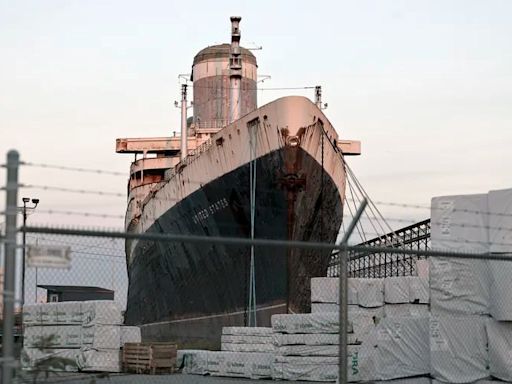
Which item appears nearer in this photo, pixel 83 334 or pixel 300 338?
pixel 300 338

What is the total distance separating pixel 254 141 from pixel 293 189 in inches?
76.0

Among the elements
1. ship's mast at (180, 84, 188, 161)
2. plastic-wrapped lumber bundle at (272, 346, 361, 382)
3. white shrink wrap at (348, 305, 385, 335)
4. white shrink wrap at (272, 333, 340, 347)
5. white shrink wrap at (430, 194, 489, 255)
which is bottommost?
plastic-wrapped lumber bundle at (272, 346, 361, 382)

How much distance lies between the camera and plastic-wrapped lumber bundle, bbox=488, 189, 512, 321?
983cm

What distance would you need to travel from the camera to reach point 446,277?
414 inches

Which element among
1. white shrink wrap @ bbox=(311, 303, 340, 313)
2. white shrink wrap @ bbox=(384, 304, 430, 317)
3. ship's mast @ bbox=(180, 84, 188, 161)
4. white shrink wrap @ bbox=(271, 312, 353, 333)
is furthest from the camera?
ship's mast @ bbox=(180, 84, 188, 161)

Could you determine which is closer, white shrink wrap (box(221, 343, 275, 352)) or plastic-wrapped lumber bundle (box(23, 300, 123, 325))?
plastic-wrapped lumber bundle (box(23, 300, 123, 325))

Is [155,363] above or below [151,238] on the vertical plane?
below

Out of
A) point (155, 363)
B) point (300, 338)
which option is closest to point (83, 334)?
point (155, 363)

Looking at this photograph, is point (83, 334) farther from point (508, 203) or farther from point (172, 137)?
point (172, 137)

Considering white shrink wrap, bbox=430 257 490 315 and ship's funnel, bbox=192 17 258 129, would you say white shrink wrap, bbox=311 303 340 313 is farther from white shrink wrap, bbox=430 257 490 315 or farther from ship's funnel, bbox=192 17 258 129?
ship's funnel, bbox=192 17 258 129

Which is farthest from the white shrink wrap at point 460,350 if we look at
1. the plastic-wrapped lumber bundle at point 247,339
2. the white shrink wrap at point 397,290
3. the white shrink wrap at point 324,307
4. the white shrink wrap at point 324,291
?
the white shrink wrap at point 397,290

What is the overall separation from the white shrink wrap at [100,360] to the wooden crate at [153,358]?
0.31 metres

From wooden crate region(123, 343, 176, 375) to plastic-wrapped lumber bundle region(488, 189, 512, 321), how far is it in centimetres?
1026

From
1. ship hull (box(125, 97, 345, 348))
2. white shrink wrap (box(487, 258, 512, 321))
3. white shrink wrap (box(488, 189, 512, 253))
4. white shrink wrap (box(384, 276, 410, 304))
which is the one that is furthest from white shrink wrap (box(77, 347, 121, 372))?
white shrink wrap (box(488, 189, 512, 253))
